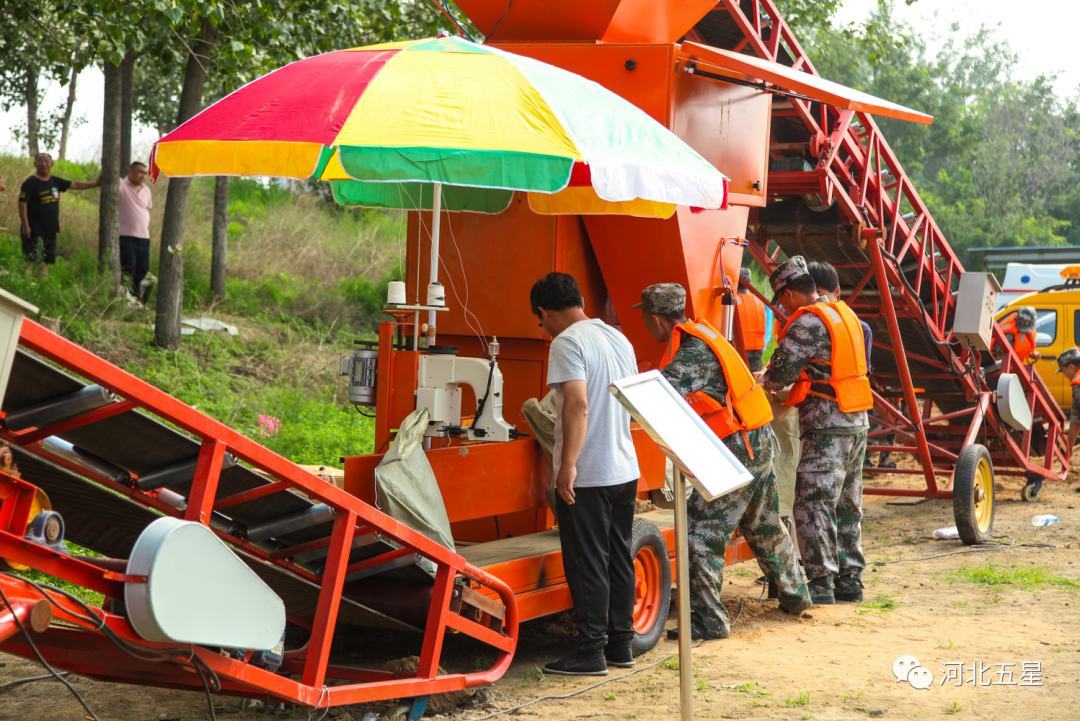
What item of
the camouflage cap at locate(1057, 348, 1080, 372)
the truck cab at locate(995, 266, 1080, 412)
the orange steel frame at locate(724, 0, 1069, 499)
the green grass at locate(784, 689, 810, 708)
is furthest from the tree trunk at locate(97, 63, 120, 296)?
the camouflage cap at locate(1057, 348, 1080, 372)

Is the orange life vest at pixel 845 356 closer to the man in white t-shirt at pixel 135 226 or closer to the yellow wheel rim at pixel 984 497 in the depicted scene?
the yellow wheel rim at pixel 984 497

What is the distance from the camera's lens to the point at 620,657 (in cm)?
482

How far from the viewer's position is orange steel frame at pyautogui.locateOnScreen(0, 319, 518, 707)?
268 centimetres

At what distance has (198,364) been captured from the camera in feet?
35.6

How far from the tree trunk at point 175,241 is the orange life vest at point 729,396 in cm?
690

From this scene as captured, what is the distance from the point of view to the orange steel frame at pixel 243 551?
268 centimetres

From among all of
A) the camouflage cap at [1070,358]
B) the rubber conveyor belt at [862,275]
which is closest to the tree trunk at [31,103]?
the rubber conveyor belt at [862,275]

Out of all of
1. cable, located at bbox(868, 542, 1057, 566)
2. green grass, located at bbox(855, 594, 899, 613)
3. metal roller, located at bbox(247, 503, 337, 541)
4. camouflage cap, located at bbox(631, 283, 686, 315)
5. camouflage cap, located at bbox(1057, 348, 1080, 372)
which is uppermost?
camouflage cap, located at bbox(631, 283, 686, 315)

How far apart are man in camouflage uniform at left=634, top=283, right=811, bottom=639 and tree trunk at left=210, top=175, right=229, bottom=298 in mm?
8860

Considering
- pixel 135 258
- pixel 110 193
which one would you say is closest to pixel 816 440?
pixel 135 258

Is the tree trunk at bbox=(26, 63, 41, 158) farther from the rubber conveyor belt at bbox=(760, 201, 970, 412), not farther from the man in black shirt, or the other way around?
the rubber conveyor belt at bbox=(760, 201, 970, 412)

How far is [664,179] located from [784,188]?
4037 millimetres

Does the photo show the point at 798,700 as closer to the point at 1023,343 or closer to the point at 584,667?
the point at 584,667

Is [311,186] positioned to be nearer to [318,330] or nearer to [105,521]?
[318,330]
